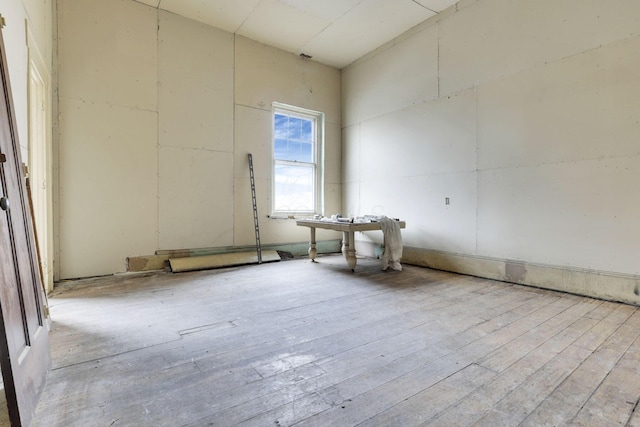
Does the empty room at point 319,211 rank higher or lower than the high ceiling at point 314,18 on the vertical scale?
lower

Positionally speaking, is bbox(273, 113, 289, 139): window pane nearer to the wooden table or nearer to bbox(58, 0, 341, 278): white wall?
bbox(58, 0, 341, 278): white wall

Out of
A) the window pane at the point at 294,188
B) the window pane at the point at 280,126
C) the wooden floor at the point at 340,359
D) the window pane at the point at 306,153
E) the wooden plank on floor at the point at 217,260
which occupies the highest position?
the window pane at the point at 280,126

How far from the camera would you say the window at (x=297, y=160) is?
5.32 meters

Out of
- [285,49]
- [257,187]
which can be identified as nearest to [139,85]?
[257,187]

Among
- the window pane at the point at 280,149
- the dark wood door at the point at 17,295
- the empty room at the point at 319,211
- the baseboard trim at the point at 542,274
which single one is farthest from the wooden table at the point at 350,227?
the dark wood door at the point at 17,295

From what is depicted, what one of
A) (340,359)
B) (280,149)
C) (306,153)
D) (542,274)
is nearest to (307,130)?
(306,153)

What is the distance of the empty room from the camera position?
1458 millimetres

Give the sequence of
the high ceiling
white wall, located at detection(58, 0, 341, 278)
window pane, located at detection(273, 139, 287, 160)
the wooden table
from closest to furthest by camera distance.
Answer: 1. white wall, located at detection(58, 0, 341, 278)
2. the wooden table
3. the high ceiling
4. window pane, located at detection(273, 139, 287, 160)

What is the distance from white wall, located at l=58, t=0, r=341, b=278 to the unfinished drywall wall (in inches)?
85.7

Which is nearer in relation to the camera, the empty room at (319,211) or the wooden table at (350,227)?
the empty room at (319,211)

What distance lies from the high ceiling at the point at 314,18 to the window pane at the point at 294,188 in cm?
212

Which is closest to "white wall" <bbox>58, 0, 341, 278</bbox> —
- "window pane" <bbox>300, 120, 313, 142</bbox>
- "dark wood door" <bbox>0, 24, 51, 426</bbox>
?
"window pane" <bbox>300, 120, 313, 142</bbox>

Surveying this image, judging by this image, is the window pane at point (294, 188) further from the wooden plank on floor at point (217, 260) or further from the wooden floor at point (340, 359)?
the wooden floor at point (340, 359)

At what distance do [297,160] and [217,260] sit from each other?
233cm
